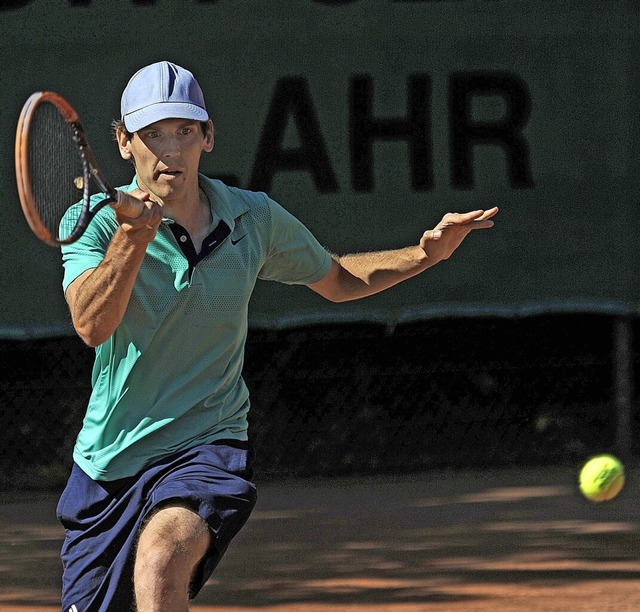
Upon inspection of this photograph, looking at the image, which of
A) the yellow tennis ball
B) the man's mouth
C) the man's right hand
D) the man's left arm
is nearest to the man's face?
the man's mouth

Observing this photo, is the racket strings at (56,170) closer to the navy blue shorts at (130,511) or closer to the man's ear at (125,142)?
the man's ear at (125,142)

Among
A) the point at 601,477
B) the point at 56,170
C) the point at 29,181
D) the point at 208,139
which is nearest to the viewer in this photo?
the point at 29,181

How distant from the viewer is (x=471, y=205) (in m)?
8.34

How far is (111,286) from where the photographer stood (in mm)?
3730

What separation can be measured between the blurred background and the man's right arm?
13.7ft

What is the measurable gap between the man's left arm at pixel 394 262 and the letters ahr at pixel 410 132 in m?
3.42

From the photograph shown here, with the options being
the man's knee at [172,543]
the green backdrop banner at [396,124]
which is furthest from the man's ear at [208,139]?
the green backdrop banner at [396,124]

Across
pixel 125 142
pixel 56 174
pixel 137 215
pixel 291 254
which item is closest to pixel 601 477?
pixel 291 254

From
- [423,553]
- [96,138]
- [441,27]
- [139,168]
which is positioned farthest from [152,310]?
[441,27]

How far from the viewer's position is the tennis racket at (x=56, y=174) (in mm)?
3535

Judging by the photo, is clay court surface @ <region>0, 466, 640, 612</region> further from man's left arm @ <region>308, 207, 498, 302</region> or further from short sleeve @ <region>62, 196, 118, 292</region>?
short sleeve @ <region>62, 196, 118, 292</region>

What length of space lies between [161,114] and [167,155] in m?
0.10

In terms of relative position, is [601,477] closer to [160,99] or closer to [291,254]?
[291,254]

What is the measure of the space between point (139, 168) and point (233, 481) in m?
0.83
